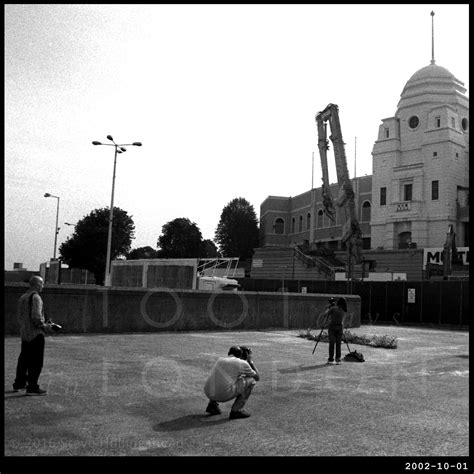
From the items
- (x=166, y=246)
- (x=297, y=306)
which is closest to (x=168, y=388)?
(x=297, y=306)

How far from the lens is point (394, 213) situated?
64.0 m

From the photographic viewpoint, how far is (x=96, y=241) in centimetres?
6656

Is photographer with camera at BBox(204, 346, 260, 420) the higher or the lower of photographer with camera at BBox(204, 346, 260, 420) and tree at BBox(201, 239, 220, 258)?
the lower

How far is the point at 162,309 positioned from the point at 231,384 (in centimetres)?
1177

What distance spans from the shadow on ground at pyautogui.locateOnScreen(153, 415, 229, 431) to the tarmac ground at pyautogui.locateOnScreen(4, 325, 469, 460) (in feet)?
0.05

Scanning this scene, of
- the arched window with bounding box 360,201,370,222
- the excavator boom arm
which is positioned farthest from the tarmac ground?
the arched window with bounding box 360,201,370,222

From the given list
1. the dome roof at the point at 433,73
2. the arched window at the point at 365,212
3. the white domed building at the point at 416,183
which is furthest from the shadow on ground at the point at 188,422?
the arched window at the point at 365,212

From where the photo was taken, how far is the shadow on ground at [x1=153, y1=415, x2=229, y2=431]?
6.79m

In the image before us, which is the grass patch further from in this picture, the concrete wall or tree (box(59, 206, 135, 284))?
tree (box(59, 206, 135, 284))

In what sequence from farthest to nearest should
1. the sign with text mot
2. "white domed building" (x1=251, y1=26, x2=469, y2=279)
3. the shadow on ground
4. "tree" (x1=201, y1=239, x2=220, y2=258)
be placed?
"tree" (x1=201, y1=239, x2=220, y2=258)
"white domed building" (x1=251, y1=26, x2=469, y2=279)
the sign with text mot
the shadow on ground

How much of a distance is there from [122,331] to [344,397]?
34.1ft

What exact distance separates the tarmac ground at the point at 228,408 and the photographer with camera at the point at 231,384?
177mm

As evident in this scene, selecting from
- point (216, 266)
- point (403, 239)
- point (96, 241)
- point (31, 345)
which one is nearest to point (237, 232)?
point (96, 241)

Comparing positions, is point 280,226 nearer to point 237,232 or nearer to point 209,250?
point 237,232
